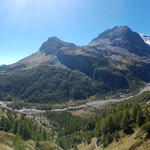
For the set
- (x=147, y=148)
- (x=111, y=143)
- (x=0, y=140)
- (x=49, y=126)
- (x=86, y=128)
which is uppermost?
(x=147, y=148)

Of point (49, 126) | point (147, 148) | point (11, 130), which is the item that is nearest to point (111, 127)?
point (147, 148)

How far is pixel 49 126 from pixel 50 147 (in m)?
74.3

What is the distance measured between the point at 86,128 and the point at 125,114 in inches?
1658

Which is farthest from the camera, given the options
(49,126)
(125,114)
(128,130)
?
(49,126)

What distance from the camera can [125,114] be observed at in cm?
6025

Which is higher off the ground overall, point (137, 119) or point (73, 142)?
point (137, 119)

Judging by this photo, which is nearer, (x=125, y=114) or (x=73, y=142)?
(x=125, y=114)

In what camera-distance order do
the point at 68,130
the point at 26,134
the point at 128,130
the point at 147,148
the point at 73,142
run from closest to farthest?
the point at 147,148
the point at 128,130
the point at 26,134
the point at 73,142
the point at 68,130

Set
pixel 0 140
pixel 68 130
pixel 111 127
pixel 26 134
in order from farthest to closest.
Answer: pixel 68 130, pixel 26 134, pixel 111 127, pixel 0 140

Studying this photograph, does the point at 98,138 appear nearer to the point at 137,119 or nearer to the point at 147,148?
the point at 137,119

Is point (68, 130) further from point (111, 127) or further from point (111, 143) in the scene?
point (111, 143)

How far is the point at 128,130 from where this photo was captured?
55.1 metres

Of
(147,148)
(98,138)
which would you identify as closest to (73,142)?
(98,138)

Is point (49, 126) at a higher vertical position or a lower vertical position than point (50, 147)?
lower
